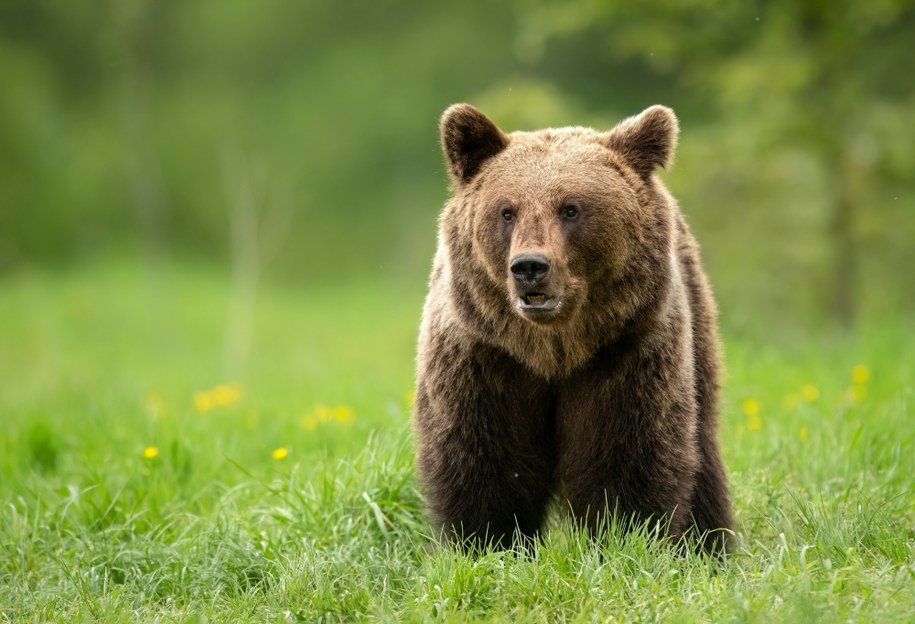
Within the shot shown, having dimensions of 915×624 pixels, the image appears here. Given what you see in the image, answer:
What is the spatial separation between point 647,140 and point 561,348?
3.15 feet

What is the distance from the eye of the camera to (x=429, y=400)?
15.1 ft

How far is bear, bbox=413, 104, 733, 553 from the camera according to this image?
4297mm

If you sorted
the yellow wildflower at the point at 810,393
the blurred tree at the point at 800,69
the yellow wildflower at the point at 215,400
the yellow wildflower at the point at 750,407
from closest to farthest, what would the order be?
the yellow wildflower at the point at 750,407 < the yellow wildflower at the point at 810,393 < the yellow wildflower at the point at 215,400 < the blurred tree at the point at 800,69

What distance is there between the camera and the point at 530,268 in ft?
13.3

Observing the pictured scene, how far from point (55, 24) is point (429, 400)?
1870 cm

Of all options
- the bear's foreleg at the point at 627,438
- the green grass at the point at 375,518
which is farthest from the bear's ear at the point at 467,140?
the green grass at the point at 375,518

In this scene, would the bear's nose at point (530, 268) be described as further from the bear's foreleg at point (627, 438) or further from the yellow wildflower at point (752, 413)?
the yellow wildflower at point (752, 413)

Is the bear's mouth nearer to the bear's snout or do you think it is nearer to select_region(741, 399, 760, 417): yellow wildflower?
the bear's snout

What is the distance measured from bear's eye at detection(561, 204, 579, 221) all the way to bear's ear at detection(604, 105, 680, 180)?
1.33 feet

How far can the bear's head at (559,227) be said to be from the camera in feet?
13.7

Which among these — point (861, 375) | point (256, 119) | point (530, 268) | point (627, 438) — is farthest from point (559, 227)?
point (256, 119)

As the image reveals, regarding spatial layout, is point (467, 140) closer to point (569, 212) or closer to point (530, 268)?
point (569, 212)

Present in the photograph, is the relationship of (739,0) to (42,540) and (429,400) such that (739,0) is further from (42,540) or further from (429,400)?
(42,540)

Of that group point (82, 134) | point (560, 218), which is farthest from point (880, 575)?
point (82, 134)
